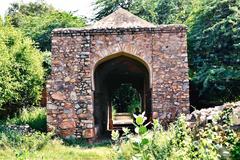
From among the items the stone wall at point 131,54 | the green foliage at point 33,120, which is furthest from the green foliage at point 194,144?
the green foliage at point 33,120

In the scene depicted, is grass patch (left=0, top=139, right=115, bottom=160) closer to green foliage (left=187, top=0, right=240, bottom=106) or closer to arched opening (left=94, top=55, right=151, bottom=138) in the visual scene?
arched opening (left=94, top=55, right=151, bottom=138)

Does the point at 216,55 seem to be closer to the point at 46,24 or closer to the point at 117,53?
the point at 117,53

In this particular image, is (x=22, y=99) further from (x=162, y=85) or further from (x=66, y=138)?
(x=162, y=85)

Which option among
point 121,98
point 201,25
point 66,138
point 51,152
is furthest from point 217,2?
point 121,98

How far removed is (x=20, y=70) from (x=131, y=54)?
17.1 ft

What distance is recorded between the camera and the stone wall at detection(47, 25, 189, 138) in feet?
37.4

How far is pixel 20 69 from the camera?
14.9 metres

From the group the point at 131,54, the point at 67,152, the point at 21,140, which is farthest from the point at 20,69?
the point at 67,152

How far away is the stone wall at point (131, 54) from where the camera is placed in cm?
1140

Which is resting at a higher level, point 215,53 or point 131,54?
point 215,53

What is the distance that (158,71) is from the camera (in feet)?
37.6

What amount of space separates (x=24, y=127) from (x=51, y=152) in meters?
2.23

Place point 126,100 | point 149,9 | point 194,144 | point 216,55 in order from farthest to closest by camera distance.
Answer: point 126,100, point 149,9, point 216,55, point 194,144

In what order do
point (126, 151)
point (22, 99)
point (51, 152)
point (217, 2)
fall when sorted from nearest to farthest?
point (126, 151)
point (51, 152)
point (217, 2)
point (22, 99)
